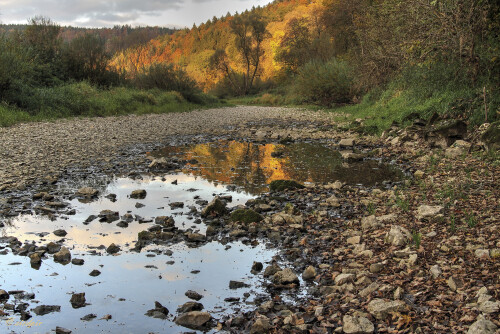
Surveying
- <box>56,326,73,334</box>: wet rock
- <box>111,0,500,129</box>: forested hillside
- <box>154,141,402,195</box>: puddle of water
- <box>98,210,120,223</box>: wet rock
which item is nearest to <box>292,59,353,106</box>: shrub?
<box>111,0,500,129</box>: forested hillside

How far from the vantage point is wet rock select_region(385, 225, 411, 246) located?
4453mm

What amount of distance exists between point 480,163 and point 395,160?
235 centimetres

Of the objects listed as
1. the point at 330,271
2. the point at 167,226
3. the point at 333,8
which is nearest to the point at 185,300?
the point at 330,271

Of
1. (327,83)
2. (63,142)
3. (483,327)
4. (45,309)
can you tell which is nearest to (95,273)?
(45,309)

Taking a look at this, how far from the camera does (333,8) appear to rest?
130 feet

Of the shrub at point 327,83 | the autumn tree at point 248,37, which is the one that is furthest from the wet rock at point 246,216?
the autumn tree at point 248,37

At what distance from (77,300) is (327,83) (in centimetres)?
2597

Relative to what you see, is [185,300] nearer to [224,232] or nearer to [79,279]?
[79,279]

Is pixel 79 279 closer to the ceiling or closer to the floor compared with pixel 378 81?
closer to the floor

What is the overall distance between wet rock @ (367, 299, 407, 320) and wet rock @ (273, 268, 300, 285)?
84 centimetres

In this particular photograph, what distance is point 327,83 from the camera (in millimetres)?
27609

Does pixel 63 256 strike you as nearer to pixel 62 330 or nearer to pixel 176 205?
pixel 62 330

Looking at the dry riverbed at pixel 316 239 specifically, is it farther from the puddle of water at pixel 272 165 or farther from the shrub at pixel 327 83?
the shrub at pixel 327 83

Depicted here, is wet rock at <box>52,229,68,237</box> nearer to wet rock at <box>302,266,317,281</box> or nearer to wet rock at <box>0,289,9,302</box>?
wet rock at <box>0,289,9,302</box>
